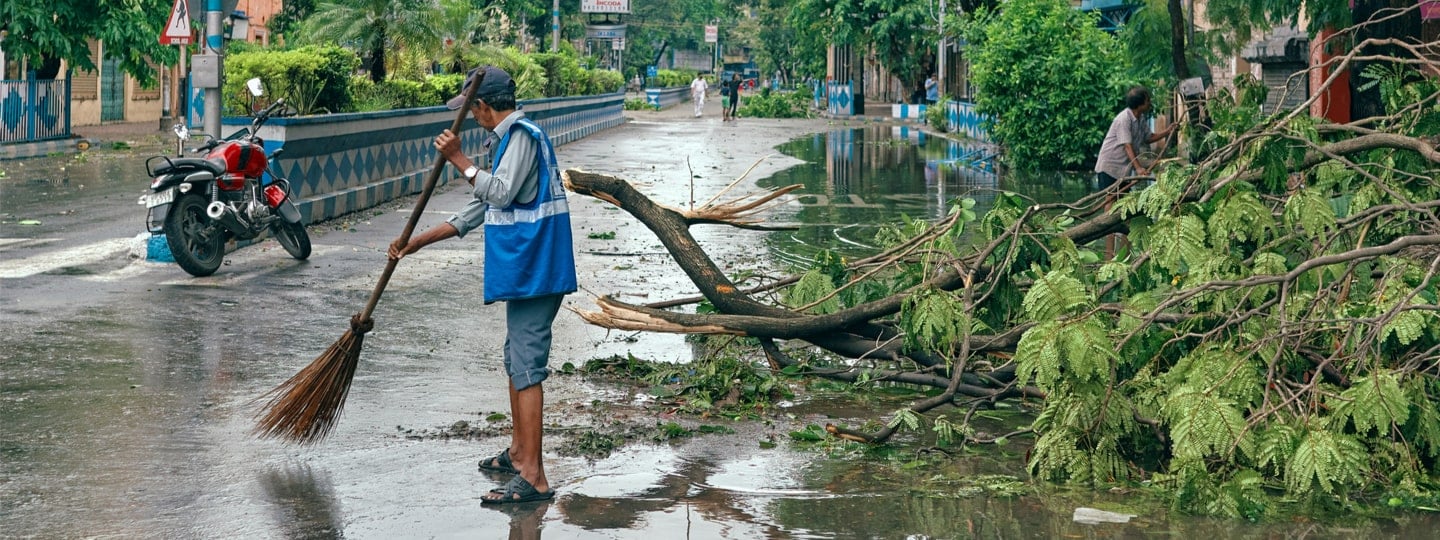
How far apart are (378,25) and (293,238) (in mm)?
19151

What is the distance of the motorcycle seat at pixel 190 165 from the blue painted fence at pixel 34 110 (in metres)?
17.2

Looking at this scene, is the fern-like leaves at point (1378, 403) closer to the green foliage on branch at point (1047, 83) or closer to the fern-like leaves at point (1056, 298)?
the fern-like leaves at point (1056, 298)

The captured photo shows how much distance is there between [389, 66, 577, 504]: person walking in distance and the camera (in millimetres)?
5688

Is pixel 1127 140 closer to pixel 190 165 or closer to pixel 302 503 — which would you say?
pixel 190 165

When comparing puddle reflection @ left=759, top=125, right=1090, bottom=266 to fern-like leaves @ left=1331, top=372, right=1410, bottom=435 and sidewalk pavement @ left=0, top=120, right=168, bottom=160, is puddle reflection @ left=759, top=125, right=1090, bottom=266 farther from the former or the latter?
sidewalk pavement @ left=0, top=120, right=168, bottom=160

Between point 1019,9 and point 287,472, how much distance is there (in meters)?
20.2

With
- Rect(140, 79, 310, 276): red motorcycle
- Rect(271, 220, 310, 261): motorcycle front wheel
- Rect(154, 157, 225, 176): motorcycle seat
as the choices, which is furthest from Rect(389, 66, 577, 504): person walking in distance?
Rect(271, 220, 310, 261): motorcycle front wheel

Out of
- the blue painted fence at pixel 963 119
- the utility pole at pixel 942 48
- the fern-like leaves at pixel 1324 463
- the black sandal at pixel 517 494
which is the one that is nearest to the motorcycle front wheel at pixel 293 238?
the black sandal at pixel 517 494

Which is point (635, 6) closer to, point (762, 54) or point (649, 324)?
point (762, 54)

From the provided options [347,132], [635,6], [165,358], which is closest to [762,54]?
[635,6]

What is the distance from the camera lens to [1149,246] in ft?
22.3

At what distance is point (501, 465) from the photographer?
612cm

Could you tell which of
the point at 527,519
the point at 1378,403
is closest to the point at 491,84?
the point at 527,519

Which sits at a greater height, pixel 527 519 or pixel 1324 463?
pixel 1324 463
